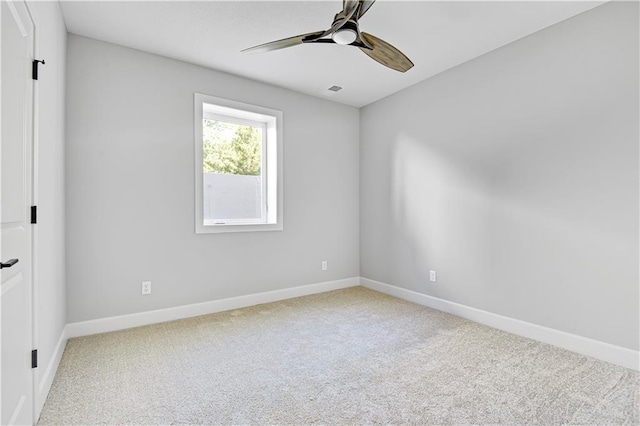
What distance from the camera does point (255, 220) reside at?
3.94m

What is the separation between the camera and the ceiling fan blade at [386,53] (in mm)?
2094

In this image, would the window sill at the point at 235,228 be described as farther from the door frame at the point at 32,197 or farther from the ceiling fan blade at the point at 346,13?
the ceiling fan blade at the point at 346,13

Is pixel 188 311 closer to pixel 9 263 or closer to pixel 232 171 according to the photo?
pixel 232 171

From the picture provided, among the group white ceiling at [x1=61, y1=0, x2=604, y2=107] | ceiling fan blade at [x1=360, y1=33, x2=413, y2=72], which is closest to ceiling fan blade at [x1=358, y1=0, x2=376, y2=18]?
ceiling fan blade at [x1=360, y1=33, x2=413, y2=72]

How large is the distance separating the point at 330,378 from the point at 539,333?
6.10ft

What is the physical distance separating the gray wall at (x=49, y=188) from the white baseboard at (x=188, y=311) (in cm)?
23

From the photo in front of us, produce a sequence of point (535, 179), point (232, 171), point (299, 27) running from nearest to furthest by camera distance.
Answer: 1. point (299, 27)
2. point (535, 179)
3. point (232, 171)

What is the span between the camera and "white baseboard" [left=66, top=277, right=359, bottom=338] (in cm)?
281

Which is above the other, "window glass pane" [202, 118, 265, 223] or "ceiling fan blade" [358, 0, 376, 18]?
"ceiling fan blade" [358, 0, 376, 18]

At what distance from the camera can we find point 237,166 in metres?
3.83

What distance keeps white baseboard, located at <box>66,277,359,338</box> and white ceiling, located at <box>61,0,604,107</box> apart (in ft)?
8.07

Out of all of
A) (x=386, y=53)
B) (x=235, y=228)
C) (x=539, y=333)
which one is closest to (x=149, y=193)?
(x=235, y=228)

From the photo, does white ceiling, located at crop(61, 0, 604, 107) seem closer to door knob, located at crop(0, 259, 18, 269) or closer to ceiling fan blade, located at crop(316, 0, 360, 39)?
ceiling fan blade, located at crop(316, 0, 360, 39)

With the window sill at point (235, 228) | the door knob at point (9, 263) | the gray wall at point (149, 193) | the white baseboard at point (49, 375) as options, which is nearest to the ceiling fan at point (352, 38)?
the gray wall at point (149, 193)
